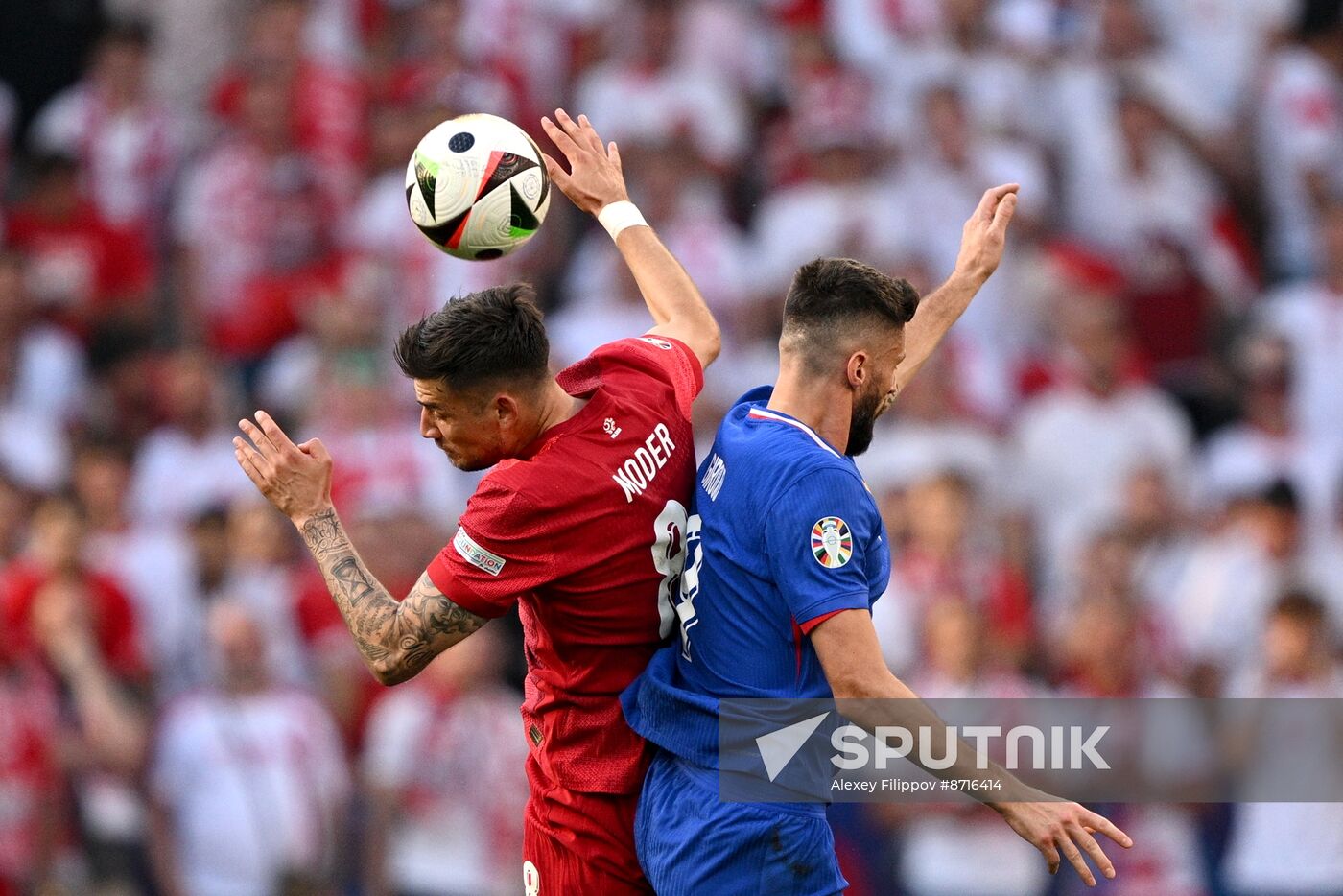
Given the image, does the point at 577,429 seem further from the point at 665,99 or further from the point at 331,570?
the point at 665,99

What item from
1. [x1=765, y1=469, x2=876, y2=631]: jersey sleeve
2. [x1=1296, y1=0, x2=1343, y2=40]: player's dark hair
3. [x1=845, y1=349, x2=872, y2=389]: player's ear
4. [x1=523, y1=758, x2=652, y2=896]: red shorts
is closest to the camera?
[x1=765, y1=469, x2=876, y2=631]: jersey sleeve

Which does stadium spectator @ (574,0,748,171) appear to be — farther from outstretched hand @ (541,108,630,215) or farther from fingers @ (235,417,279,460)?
fingers @ (235,417,279,460)

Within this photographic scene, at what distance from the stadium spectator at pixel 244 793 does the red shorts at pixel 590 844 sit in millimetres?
4347

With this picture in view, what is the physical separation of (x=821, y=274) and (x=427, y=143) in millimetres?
1312

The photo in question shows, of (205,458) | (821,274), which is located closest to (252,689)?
(205,458)

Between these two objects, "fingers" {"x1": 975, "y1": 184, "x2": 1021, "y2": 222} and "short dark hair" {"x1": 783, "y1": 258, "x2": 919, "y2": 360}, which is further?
"fingers" {"x1": 975, "y1": 184, "x2": 1021, "y2": 222}

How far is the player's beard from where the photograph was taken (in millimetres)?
5043

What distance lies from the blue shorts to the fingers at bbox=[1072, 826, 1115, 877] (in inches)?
28.8

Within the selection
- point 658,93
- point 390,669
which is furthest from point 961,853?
point 658,93

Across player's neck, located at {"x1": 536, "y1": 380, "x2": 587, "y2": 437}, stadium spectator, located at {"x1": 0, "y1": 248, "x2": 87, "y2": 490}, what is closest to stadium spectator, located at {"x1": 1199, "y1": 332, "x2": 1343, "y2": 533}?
player's neck, located at {"x1": 536, "y1": 380, "x2": 587, "y2": 437}

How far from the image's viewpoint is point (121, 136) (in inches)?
477

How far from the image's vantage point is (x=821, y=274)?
5016 millimetres

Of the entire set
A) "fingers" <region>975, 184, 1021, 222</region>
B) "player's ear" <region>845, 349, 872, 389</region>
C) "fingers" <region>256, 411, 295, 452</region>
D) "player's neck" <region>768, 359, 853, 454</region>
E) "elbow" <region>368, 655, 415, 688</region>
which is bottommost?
"elbow" <region>368, 655, 415, 688</region>

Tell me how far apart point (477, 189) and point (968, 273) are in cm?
166
